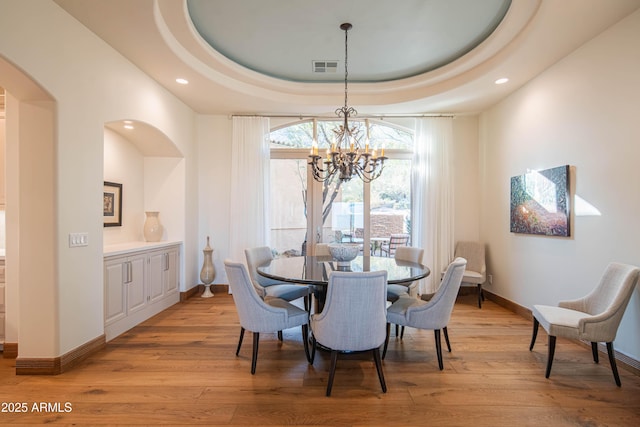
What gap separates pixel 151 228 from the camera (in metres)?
4.27

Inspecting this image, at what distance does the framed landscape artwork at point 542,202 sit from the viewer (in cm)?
322

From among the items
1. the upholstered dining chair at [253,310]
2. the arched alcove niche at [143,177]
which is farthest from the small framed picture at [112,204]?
the upholstered dining chair at [253,310]

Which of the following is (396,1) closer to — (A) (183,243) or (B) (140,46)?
(B) (140,46)

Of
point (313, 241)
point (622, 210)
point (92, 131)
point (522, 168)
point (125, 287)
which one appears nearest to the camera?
point (622, 210)

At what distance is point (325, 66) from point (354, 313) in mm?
3132

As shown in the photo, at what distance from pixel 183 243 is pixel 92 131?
2.10 m

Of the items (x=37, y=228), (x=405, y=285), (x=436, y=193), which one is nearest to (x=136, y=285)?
(x=37, y=228)

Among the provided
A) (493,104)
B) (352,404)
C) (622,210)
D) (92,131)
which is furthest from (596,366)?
(92,131)

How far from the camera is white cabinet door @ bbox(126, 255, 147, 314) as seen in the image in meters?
3.45

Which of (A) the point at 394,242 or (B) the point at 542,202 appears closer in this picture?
(B) the point at 542,202

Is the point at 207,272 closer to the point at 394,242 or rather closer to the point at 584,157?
the point at 394,242

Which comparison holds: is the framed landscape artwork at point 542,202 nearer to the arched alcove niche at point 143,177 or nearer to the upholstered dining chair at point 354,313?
the upholstered dining chair at point 354,313

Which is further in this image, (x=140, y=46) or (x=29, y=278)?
(x=140, y=46)

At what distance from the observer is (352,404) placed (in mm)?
2139
